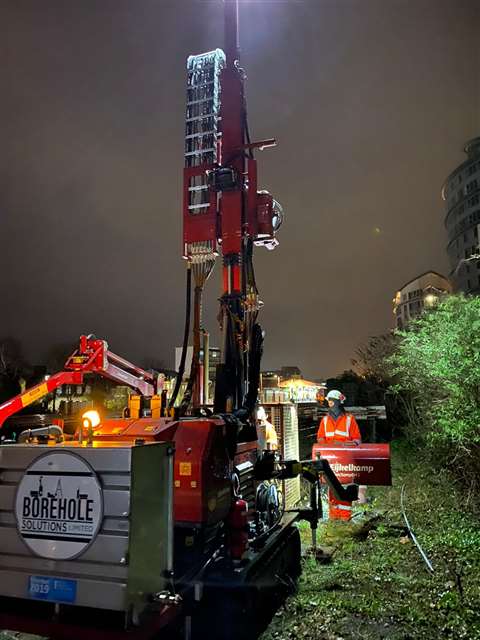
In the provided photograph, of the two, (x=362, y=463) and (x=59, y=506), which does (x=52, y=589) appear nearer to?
(x=59, y=506)

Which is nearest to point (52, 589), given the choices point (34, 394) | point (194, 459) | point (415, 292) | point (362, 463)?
point (194, 459)

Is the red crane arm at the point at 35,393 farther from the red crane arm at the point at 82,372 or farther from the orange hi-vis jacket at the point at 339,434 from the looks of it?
the orange hi-vis jacket at the point at 339,434

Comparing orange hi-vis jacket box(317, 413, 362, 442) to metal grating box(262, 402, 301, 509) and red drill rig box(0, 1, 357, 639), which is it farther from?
red drill rig box(0, 1, 357, 639)

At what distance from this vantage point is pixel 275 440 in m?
7.96

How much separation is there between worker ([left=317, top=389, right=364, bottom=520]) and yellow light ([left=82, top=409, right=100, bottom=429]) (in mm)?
4676

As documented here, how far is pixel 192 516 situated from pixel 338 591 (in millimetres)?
2382

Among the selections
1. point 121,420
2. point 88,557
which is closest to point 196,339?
point 121,420

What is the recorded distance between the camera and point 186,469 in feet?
13.2

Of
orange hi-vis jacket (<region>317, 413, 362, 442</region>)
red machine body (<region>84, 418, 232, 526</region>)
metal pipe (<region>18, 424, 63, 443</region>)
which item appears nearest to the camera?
red machine body (<region>84, 418, 232, 526</region>)

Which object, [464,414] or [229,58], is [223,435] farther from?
[229,58]

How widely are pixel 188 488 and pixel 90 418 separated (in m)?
1.22

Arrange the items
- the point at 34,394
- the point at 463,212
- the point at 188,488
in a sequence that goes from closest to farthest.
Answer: the point at 188,488, the point at 34,394, the point at 463,212

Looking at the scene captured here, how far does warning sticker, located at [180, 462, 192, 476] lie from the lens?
13.1ft

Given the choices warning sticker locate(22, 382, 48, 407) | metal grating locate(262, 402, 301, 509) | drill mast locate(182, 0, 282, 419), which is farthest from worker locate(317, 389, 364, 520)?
warning sticker locate(22, 382, 48, 407)
